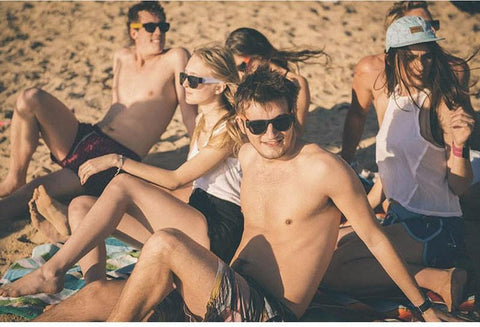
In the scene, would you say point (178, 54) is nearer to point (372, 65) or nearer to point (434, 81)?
point (372, 65)

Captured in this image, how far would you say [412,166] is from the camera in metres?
3.94

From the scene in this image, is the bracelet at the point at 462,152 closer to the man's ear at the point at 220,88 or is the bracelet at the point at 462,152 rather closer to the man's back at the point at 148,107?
the man's ear at the point at 220,88

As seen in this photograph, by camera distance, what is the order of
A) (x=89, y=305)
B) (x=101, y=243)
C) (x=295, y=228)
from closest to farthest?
(x=295, y=228)
(x=89, y=305)
(x=101, y=243)

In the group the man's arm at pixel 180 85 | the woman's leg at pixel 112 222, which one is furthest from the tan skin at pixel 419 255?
the man's arm at pixel 180 85

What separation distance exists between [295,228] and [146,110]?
252 cm

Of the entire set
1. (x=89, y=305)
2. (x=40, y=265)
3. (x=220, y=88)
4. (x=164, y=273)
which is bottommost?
(x=40, y=265)

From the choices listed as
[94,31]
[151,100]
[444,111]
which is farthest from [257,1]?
[444,111]

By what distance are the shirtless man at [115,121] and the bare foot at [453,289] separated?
2.38m

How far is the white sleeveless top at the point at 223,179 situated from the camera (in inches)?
157

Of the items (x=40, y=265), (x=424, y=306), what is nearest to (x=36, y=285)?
(x=40, y=265)

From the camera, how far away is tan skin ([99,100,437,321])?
302cm

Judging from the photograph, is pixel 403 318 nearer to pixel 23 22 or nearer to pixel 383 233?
pixel 383 233

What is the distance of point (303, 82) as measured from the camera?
16.4 ft

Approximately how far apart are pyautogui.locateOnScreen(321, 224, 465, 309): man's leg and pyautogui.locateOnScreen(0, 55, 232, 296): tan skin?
32.3 inches
